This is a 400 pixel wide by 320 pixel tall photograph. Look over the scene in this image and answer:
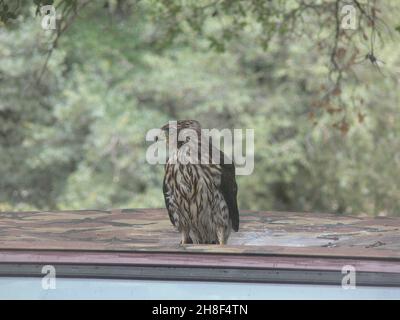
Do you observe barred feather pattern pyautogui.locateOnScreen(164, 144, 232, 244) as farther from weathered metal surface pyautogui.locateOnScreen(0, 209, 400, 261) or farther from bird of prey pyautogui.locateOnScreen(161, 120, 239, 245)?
weathered metal surface pyautogui.locateOnScreen(0, 209, 400, 261)

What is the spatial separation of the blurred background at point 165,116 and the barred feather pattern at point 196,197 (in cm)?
760

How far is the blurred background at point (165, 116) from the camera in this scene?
41.8 feet

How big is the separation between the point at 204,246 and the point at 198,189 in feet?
5.77

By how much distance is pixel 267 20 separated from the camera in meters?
6.73

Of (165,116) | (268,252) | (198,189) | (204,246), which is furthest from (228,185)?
(165,116)

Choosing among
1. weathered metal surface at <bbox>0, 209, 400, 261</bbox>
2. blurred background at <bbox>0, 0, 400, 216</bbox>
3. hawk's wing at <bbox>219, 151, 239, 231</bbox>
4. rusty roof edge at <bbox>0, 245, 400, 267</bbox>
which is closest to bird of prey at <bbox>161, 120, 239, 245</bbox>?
hawk's wing at <bbox>219, 151, 239, 231</bbox>

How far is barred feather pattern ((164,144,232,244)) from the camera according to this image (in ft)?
14.8

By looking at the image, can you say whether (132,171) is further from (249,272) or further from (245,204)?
(249,272)

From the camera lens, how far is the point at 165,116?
13.3 meters

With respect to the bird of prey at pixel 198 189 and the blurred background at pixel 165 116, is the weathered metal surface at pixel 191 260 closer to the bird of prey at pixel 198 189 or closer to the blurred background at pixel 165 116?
the bird of prey at pixel 198 189

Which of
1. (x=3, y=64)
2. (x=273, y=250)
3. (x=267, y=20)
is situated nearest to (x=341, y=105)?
(x=267, y=20)

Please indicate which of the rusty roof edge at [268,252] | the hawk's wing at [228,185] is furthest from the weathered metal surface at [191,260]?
the hawk's wing at [228,185]

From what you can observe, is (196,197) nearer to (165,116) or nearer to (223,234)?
(223,234)

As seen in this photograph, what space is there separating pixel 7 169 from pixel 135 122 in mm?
2229
